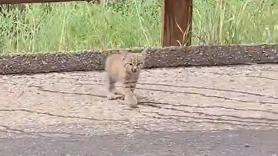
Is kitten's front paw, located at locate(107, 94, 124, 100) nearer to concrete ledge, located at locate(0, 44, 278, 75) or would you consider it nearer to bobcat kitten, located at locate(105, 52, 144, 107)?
bobcat kitten, located at locate(105, 52, 144, 107)

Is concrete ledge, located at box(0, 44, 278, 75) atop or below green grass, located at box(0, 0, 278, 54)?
below

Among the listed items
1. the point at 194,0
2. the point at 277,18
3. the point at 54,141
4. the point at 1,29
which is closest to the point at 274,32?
the point at 277,18

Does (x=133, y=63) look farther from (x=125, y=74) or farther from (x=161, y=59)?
(x=161, y=59)

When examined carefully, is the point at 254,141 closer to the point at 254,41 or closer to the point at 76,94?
the point at 76,94

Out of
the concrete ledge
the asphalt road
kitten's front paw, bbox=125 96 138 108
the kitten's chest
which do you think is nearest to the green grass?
the concrete ledge

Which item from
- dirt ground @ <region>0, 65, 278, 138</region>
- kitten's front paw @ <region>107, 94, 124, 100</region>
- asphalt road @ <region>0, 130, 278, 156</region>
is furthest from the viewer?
kitten's front paw @ <region>107, 94, 124, 100</region>

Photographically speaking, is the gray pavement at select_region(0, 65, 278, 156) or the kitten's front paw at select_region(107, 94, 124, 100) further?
the kitten's front paw at select_region(107, 94, 124, 100)

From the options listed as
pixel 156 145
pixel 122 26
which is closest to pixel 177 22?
pixel 122 26

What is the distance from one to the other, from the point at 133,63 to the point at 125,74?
13 cm

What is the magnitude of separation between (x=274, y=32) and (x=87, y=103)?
257 cm

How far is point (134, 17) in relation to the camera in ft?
28.0

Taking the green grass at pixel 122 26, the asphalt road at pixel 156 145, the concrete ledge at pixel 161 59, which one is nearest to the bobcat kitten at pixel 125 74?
the concrete ledge at pixel 161 59

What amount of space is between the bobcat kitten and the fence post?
3.88 ft

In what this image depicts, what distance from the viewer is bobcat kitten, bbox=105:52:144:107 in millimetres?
6621
